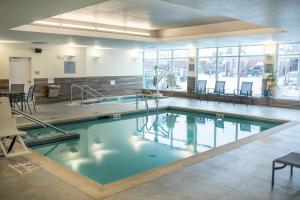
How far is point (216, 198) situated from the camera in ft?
10.5

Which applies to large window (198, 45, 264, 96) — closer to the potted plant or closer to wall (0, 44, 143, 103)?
the potted plant

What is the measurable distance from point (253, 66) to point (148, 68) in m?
6.28

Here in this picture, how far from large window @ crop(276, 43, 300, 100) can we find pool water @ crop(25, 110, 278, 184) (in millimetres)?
3160

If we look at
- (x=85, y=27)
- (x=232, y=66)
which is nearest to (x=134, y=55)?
(x=232, y=66)

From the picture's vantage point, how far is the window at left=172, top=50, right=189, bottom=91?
1449 cm

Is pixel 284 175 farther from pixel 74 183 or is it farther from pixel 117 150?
pixel 117 150

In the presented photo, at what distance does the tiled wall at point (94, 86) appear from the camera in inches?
458

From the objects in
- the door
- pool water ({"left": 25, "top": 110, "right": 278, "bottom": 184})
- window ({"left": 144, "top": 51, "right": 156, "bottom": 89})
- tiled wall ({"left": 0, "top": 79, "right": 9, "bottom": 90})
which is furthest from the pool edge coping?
window ({"left": 144, "top": 51, "right": 156, "bottom": 89})

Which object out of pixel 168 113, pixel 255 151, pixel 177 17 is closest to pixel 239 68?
pixel 168 113

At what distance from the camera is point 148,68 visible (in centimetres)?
1625

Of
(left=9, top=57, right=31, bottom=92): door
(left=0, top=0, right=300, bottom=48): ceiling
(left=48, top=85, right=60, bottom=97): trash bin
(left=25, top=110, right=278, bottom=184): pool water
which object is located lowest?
(left=25, top=110, right=278, bottom=184): pool water

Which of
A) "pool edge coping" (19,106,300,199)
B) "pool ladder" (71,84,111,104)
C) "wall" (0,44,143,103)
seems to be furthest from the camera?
"pool ladder" (71,84,111,104)

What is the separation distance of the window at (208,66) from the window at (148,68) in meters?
3.23

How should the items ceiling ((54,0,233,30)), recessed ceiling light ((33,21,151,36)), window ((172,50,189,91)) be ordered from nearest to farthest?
ceiling ((54,0,233,30))
recessed ceiling light ((33,21,151,36))
window ((172,50,189,91))
